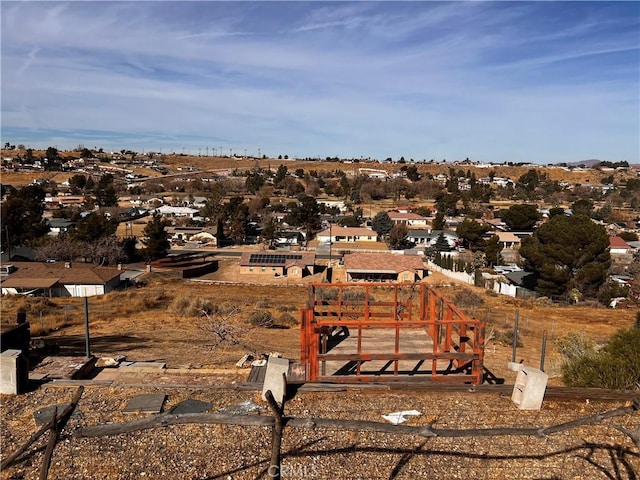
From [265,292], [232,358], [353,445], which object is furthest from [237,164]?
[353,445]

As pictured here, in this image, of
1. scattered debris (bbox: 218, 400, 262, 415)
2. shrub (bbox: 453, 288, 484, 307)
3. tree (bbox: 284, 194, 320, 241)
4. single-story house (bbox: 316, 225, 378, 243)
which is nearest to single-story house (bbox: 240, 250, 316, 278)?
shrub (bbox: 453, 288, 484, 307)

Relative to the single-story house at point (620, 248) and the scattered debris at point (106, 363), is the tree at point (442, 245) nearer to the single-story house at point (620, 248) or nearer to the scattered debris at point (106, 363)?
the single-story house at point (620, 248)

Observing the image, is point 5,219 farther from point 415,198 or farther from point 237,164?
point 237,164

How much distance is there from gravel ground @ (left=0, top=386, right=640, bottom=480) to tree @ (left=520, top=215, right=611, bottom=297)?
26709 mm

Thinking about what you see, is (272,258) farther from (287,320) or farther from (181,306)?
(287,320)

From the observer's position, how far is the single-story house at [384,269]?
125 ft

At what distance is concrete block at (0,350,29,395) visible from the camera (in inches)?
321

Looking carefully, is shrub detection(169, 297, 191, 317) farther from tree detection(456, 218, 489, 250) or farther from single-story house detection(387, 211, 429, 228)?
single-story house detection(387, 211, 429, 228)

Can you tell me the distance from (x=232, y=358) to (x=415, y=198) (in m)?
85.2

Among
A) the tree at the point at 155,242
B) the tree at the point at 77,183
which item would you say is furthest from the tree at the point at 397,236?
the tree at the point at 77,183

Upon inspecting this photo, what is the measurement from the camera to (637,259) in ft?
141

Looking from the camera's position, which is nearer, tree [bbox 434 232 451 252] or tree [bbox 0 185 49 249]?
tree [bbox 0 185 49 249]

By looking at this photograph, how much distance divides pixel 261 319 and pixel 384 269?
1701cm

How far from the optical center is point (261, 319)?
2314 centimetres
